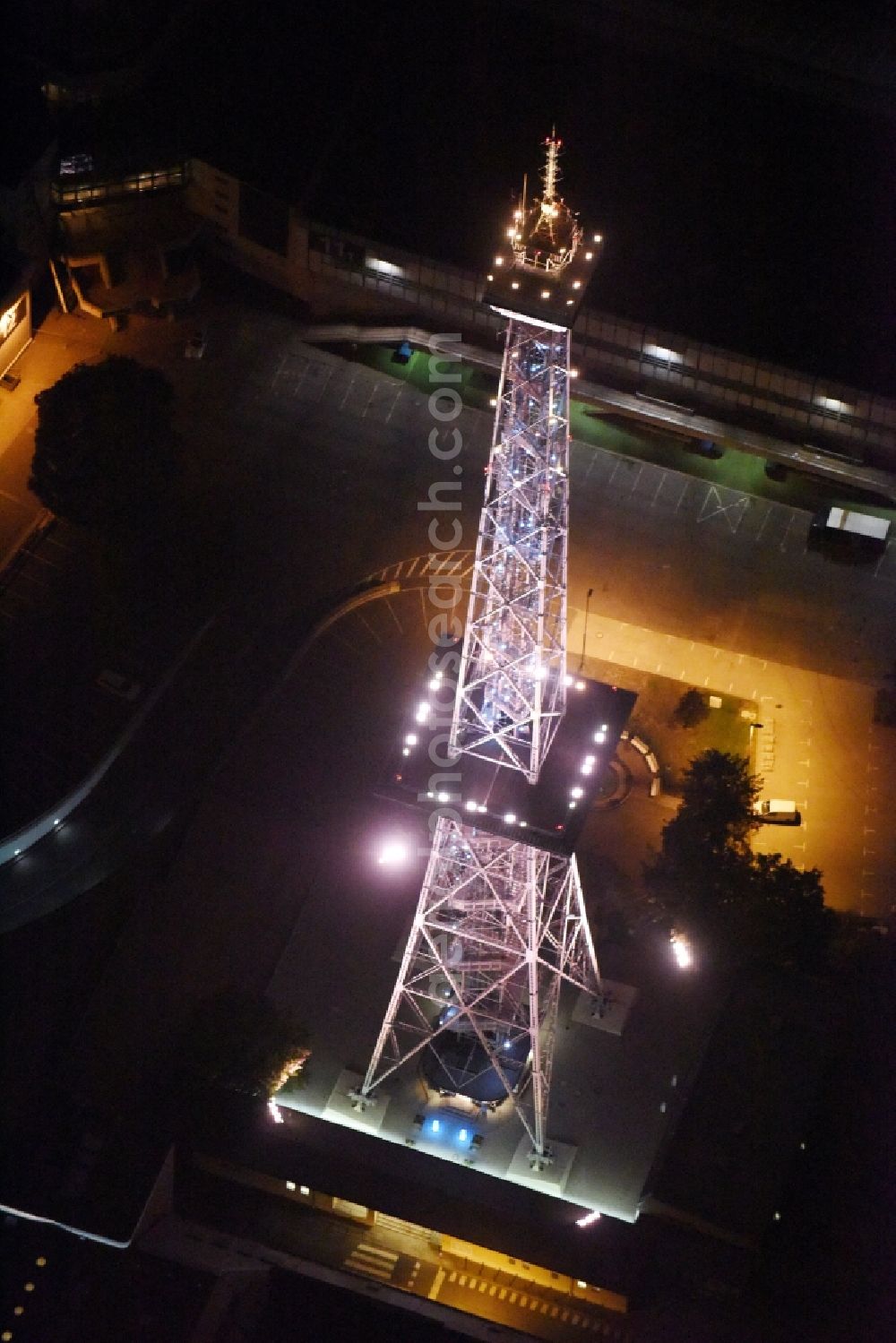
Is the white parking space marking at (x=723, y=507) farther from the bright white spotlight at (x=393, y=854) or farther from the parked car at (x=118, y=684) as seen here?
the parked car at (x=118, y=684)

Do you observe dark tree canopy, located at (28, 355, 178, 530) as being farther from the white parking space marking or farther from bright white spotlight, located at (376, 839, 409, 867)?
the white parking space marking

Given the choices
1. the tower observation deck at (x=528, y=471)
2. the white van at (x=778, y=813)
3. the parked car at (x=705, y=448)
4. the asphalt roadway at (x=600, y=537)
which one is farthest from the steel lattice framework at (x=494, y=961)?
the parked car at (x=705, y=448)

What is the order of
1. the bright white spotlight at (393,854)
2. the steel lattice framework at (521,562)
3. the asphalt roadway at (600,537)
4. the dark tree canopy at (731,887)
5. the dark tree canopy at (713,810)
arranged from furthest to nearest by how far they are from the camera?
1. the asphalt roadway at (600,537)
2. the bright white spotlight at (393,854)
3. the dark tree canopy at (713,810)
4. the dark tree canopy at (731,887)
5. the steel lattice framework at (521,562)

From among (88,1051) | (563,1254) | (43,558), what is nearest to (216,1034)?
(88,1051)

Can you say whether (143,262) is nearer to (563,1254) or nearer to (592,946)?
(592,946)

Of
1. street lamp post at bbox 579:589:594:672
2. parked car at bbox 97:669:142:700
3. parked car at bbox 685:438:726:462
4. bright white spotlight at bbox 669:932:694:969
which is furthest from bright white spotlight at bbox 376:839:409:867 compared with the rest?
parked car at bbox 685:438:726:462

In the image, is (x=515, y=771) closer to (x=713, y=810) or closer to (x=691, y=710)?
(x=713, y=810)
